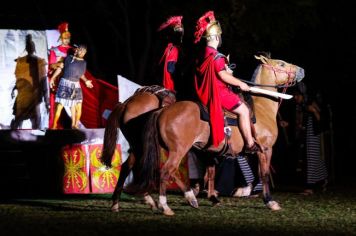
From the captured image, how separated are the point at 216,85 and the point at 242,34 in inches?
367

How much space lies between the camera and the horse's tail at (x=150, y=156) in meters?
11.3

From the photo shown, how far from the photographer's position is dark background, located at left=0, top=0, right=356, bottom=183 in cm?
2077

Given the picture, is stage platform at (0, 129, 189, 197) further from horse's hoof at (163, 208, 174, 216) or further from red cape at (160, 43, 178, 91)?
horse's hoof at (163, 208, 174, 216)

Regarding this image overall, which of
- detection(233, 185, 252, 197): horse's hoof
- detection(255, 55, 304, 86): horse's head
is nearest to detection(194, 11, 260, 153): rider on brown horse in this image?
detection(255, 55, 304, 86): horse's head

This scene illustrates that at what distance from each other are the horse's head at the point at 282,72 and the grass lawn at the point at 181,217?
1.88 meters

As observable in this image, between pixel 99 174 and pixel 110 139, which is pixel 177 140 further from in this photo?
pixel 99 174

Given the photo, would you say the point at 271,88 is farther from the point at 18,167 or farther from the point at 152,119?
the point at 18,167

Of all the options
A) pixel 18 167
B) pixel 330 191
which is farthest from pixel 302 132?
pixel 18 167

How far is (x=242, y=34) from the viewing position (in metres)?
21.0

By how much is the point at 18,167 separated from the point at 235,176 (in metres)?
4.36

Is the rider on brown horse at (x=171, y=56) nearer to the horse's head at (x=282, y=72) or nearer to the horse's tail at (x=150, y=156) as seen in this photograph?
the horse's head at (x=282, y=72)

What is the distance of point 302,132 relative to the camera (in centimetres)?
1577

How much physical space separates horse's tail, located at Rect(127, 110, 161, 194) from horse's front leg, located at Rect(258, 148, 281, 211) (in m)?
1.73

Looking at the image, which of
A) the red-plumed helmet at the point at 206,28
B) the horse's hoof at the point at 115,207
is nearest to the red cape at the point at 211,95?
the red-plumed helmet at the point at 206,28
